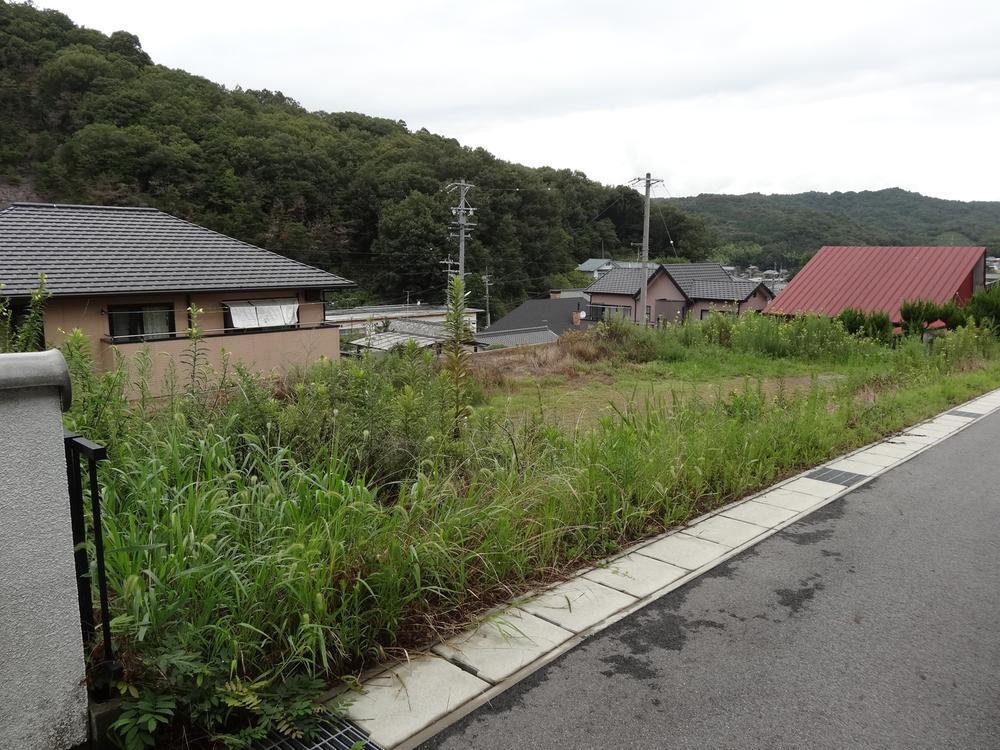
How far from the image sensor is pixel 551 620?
3078 millimetres

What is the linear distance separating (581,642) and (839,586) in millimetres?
1575

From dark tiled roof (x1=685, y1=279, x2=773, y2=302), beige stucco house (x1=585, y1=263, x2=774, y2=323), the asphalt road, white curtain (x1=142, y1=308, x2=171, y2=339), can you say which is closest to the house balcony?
white curtain (x1=142, y1=308, x2=171, y2=339)

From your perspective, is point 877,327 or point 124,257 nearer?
point 877,327

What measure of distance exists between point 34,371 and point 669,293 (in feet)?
127

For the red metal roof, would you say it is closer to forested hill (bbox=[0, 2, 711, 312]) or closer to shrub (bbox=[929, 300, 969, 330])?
shrub (bbox=[929, 300, 969, 330])

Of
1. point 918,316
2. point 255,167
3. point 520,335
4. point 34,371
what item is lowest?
point 520,335

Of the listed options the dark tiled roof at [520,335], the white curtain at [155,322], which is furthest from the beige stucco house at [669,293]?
the white curtain at [155,322]

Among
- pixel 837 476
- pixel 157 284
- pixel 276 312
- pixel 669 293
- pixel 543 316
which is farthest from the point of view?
pixel 543 316

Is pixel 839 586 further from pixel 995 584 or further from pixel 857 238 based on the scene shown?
pixel 857 238

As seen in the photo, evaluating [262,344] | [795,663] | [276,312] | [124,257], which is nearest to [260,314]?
[276,312]

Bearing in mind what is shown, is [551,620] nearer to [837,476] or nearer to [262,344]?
[837,476]

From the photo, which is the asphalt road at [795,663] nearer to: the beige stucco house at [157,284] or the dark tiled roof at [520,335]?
the beige stucco house at [157,284]

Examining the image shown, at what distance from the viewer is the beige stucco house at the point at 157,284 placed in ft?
48.0

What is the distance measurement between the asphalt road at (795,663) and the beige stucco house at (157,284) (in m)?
12.2
